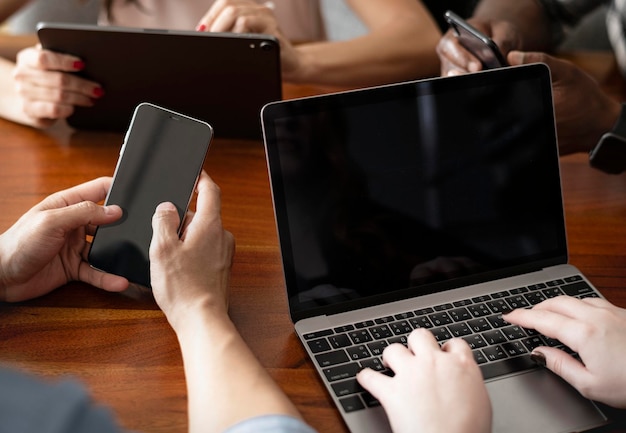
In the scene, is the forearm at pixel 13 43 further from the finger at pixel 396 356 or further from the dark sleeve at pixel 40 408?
the dark sleeve at pixel 40 408

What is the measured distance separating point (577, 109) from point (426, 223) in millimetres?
412

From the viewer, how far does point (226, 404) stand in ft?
2.16

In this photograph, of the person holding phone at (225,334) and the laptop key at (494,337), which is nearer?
the person holding phone at (225,334)

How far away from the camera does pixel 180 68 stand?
3.47ft

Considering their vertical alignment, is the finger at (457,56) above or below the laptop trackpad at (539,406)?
above

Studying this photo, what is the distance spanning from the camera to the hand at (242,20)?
1204mm

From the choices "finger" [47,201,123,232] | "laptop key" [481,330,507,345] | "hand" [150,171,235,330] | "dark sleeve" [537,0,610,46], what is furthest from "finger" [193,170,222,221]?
"dark sleeve" [537,0,610,46]

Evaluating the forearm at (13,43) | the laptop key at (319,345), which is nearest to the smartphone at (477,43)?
the laptop key at (319,345)

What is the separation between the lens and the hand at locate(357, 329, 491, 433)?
63 cm

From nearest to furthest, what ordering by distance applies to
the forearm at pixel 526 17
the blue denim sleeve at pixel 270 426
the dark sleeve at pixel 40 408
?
1. the dark sleeve at pixel 40 408
2. the blue denim sleeve at pixel 270 426
3. the forearm at pixel 526 17

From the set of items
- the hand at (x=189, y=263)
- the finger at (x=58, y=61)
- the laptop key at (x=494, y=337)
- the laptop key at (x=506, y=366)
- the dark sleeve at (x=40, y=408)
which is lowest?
the laptop key at (x=506, y=366)

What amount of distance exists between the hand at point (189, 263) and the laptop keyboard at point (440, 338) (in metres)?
0.11

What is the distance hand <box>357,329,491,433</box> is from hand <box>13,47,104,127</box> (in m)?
0.66

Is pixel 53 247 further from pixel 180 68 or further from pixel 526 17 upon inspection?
pixel 526 17
